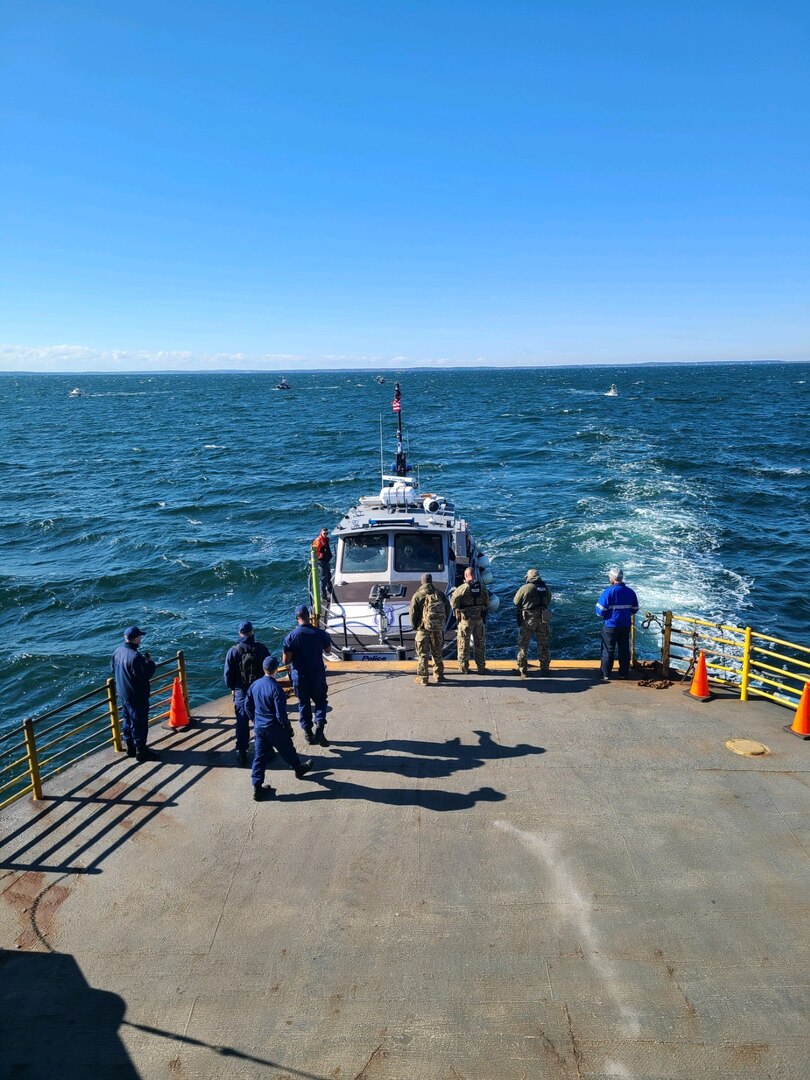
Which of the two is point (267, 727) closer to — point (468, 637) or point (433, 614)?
point (433, 614)

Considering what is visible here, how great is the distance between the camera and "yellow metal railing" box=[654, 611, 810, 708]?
384 inches

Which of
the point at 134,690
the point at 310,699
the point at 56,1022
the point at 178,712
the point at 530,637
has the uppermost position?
the point at 134,690

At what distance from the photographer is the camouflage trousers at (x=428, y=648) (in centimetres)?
1064

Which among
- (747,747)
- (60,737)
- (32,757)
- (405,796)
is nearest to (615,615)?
(747,747)

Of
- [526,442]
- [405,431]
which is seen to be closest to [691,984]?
[526,442]

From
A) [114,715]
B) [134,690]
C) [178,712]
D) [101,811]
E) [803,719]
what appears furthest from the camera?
[178,712]

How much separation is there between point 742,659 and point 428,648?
181 inches

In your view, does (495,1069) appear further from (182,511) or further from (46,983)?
(182,511)

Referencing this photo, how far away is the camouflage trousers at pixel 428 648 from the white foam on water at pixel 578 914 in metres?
3.61

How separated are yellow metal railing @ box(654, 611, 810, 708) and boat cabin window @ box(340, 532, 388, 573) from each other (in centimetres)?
580

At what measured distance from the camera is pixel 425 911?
6105 mm

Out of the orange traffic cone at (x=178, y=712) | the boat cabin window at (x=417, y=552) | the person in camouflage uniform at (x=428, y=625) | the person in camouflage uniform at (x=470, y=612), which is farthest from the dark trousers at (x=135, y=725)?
the boat cabin window at (x=417, y=552)

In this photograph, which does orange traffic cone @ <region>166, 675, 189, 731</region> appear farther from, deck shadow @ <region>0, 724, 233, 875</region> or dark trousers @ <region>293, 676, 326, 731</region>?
dark trousers @ <region>293, 676, 326, 731</region>

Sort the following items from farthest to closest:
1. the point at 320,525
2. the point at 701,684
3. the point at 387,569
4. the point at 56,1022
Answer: the point at 320,525, the point at 387,569, the point at 701,684, the point at 56,1022
